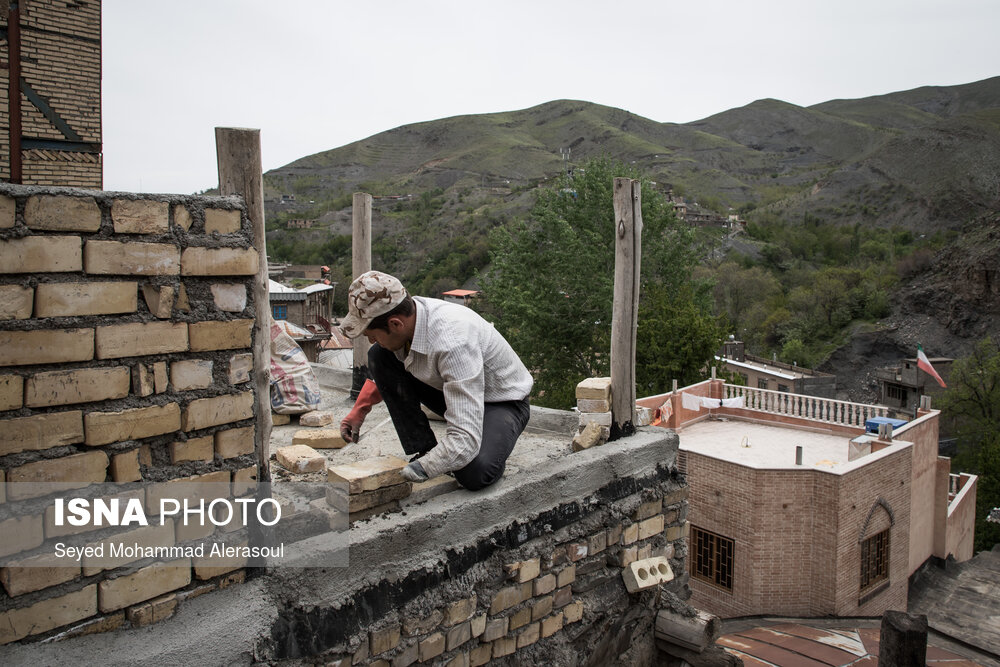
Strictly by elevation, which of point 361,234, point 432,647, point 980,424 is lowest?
point 980,424

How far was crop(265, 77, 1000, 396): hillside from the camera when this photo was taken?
59.4 meters

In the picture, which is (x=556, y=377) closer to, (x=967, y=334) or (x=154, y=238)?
(x=154, y=238)

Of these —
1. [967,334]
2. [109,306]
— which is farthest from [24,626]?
[967,334]

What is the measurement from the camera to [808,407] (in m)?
17.6

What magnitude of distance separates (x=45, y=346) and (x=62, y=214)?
0.41 m

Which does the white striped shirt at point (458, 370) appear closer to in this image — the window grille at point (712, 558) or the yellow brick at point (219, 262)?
the yellow brick at point (219, 262)

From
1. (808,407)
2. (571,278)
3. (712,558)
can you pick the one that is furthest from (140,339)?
(571,278)

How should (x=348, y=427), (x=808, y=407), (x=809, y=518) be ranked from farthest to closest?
(x=808, y=407) → (x=809, y=518) → (x=348, y=427)

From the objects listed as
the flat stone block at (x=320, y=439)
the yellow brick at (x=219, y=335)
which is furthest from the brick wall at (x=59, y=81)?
the yellow brick at (x=219, y=335)

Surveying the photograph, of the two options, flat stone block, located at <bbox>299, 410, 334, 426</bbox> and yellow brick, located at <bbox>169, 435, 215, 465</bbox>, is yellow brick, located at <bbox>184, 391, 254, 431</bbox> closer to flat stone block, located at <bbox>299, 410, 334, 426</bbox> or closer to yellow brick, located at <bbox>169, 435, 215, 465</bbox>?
yellow brick, located at <bbox>169, 435, 215, 465</bbox>

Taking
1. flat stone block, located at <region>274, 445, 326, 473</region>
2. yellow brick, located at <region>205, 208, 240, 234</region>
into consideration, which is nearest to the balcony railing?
flat stone block, located at <region>274, 445, 326, 473</region>

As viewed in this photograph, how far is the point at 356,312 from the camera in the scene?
10.0ft

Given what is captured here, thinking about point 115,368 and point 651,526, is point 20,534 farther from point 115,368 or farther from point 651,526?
point 651,526

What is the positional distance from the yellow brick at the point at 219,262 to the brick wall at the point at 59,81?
5348 mm
